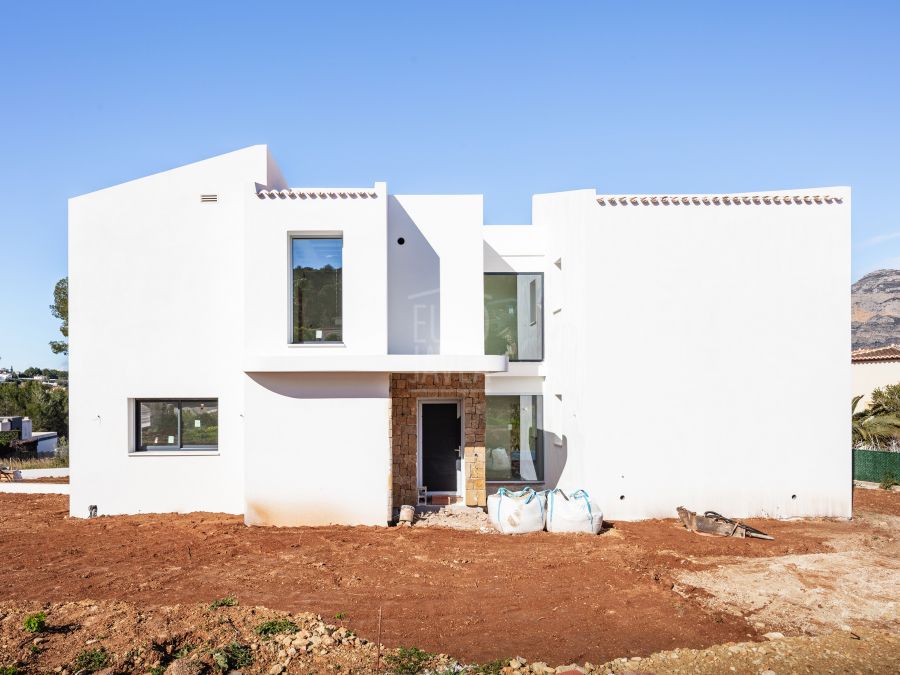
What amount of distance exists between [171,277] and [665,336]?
9997 mm

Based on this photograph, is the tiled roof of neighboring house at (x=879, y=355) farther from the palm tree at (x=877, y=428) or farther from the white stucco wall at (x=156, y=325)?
the white stucco wall at (x=156, y=325)

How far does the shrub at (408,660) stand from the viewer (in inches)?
214

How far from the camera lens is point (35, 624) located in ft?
19.9

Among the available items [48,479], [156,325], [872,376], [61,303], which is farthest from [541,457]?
[61,303]

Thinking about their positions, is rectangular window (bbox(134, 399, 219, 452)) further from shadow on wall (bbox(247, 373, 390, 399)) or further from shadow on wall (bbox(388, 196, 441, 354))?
shadow on wall (bbox(388, 196, 441, 354))

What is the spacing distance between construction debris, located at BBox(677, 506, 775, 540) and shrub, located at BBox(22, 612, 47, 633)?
969 centimetres

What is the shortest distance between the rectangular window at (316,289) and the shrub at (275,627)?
18.6 feet

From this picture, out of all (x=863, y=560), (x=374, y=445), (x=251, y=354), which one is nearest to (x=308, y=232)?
(x=251, y=354)

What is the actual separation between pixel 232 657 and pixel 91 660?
1.24 meters

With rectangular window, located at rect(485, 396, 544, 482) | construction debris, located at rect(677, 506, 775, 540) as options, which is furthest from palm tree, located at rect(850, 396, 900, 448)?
rectangular window, located at rect(485, 396, 544, 482)

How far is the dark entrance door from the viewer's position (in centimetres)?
1288

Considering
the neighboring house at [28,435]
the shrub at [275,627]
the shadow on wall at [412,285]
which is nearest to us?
the shrub at [275,627]

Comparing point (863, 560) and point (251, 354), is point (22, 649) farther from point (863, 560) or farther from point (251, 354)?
point (863, 560)

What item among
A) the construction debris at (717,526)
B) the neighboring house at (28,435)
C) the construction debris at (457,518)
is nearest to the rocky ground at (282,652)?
the construction debris at (717,526)
